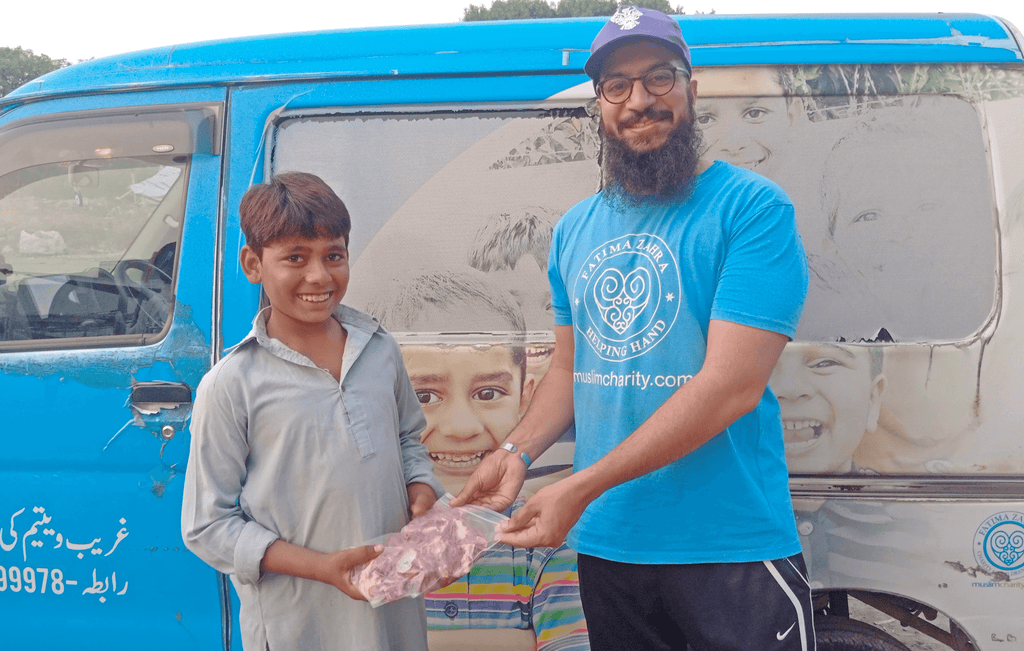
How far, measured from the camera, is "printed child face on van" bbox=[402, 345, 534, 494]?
1.93 meters

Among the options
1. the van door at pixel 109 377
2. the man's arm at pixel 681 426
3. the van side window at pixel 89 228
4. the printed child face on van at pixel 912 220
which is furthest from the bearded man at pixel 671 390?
the van side window at pixel 89 228

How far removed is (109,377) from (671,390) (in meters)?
1.62

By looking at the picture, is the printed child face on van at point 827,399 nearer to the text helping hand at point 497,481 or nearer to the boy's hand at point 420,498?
the text helping hand at point 497,481

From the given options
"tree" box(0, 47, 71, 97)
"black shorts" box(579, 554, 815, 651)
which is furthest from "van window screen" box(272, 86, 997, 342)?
"tree" box(0, 47, 71, 97)

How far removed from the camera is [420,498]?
1.54m

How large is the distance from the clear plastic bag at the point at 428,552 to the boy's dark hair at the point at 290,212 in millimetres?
649

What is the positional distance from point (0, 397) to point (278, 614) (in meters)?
1.27

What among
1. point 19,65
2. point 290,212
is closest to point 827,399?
point 290,212

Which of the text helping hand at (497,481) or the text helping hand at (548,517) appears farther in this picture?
the text helping hand at (497,481)

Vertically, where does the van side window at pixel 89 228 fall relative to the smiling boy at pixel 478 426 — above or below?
above

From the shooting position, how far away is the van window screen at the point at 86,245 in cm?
208

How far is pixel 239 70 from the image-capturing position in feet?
6.75

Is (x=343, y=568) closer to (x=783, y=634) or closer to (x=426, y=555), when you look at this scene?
(x=426, y=555)

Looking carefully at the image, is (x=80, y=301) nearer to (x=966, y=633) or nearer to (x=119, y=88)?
(x=119, y=88)
